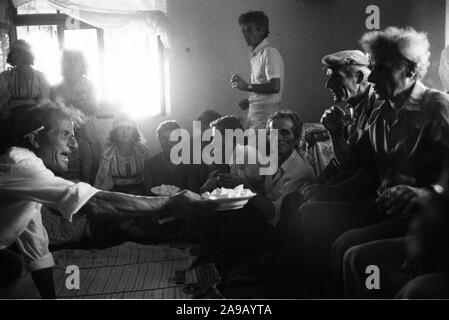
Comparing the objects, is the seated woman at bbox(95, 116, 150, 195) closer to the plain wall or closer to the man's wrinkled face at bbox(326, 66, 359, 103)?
the plain wall

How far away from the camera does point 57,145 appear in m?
2.46

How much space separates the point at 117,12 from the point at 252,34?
117 cm

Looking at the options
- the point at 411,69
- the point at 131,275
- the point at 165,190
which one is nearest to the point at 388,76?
the point at 411,69

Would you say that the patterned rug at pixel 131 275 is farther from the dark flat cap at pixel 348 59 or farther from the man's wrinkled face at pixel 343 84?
the dark flat cap at pixel 348 59

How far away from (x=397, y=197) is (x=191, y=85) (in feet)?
6.15

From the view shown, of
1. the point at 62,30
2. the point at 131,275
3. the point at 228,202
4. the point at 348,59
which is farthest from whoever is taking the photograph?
the point at 62,30

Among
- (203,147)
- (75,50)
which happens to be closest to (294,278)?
(203,147)

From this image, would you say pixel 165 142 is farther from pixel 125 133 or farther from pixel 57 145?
pixel 57 145

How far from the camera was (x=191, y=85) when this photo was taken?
11.6ft

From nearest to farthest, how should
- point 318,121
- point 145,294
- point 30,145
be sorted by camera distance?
point 30,145 → point 145,294 → point 318,121

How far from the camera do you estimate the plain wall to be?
3152mm

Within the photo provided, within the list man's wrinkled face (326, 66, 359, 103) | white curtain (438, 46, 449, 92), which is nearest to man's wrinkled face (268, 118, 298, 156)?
man's wrinkled face (326, 66, 359, 103)

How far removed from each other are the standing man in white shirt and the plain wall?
0.07 metres

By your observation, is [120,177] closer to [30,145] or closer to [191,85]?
[191,85]
